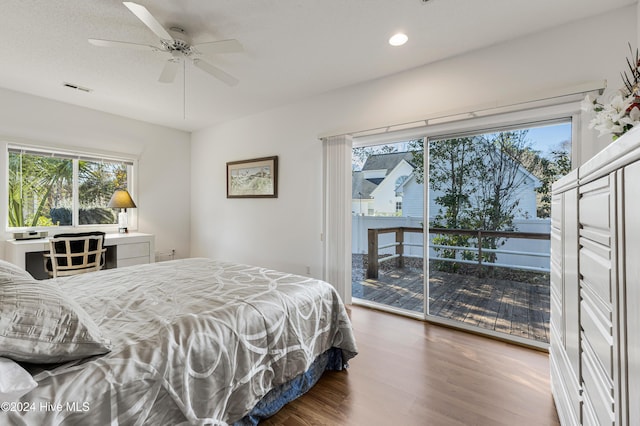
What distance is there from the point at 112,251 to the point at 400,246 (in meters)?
3.79

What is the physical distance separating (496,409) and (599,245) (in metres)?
1.28

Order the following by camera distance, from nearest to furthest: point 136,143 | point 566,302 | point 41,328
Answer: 1. point 41,328
2. point 566,302
3. point 136,143

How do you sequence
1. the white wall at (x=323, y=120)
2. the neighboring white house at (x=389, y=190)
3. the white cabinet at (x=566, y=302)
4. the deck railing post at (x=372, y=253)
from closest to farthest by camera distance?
the white cabinet at (x=566, y=302), the white wall at (x=323, y=120), the neighboring white house at (x=389, y=190), the deck railing post at (x=372, y=253)

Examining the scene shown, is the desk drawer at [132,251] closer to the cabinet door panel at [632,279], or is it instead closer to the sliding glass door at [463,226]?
the sliding glass door at [463,226]

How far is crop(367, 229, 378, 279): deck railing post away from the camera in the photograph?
3406 mm

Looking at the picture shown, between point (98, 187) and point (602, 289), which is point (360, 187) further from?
point (98, 187)

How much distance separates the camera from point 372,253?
135 inches

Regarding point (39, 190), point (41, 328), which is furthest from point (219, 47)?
point (39, 190)

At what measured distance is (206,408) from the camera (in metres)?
1.21

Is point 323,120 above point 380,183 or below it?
above

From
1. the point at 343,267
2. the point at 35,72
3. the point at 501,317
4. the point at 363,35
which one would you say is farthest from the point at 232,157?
the point at 501,317

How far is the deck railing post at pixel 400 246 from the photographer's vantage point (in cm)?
319

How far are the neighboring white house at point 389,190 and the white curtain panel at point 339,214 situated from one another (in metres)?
0.22

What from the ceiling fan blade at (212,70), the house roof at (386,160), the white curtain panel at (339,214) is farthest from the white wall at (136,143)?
the house roof at (386,160)
